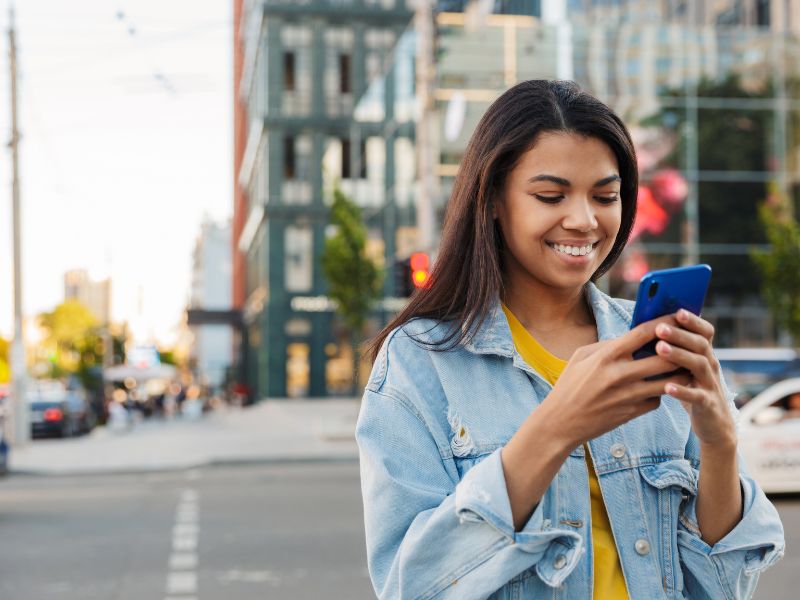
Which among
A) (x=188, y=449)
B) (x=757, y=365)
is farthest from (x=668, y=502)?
(x=188, y=449)

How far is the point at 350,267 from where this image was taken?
89.9ft

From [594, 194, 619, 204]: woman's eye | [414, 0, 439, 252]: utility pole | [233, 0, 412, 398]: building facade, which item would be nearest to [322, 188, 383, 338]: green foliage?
[414, 0, 439, 252]: utility pole

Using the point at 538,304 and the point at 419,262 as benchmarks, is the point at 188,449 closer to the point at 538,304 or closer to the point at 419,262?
the point at 419,262

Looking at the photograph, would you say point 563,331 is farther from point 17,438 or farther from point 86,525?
point 17,438

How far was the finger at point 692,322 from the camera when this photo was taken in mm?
1493

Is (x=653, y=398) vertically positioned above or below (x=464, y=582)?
above

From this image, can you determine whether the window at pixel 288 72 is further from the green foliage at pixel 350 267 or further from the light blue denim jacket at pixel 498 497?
the light blue denim jacket at pixel 498 497

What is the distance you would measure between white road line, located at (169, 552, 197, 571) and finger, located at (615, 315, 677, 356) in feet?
24.5

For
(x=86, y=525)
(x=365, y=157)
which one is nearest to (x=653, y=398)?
(x=86, y=525)

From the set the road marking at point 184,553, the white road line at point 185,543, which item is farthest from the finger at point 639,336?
the white road line at point 185,543

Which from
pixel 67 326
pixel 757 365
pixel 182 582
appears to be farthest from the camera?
pixel 67 326

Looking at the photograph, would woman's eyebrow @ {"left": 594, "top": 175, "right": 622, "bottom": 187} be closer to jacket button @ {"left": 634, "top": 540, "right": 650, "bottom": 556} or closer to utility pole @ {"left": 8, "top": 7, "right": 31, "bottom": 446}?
jacket button @ {"left": 634, "top": 540, "right": 650, "bottom": 556}

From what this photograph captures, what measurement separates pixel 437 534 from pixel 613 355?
0.41 m

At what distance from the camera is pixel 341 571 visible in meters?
8.20
